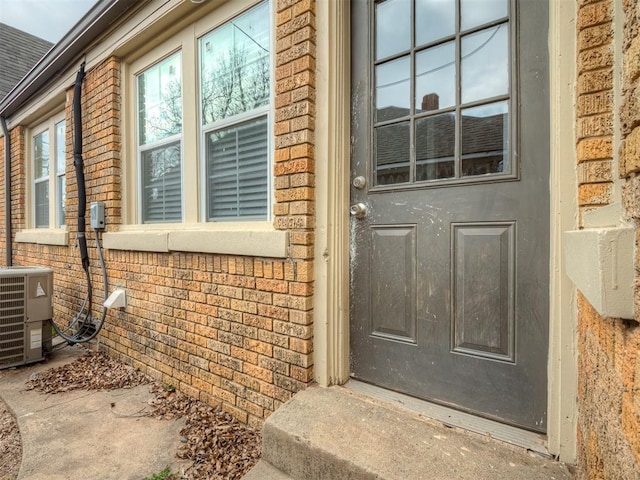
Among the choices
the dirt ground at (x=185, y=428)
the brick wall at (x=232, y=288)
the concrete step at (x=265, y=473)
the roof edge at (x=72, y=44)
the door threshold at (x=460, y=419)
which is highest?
the roof edge at (x=72, y=44)

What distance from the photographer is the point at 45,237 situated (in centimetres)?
447

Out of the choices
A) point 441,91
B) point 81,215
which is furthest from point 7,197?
point 441,91

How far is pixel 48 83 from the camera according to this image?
14.3ft

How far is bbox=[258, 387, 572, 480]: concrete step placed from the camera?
1.29 meters

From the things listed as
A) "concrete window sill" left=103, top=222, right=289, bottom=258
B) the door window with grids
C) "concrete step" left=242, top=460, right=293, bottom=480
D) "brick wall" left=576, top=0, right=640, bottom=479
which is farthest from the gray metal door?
"concrete step" left=242, top=460, right=293, bottom=480

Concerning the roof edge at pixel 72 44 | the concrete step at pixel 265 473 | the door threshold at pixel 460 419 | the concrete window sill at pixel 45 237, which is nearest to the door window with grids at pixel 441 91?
the door threshold at pixel 460 419

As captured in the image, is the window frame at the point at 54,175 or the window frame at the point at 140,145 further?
the window frame at the point at 54,175

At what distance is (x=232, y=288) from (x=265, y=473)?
1.09 meters

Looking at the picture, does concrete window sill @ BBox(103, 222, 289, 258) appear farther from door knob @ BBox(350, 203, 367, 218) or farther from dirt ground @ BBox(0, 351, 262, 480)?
dirt ground @ BBox(0, 351, 262, 480)

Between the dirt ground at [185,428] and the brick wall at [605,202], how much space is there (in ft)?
5.23

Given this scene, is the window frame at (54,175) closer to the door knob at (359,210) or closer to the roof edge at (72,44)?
the roof edge at (72,44)

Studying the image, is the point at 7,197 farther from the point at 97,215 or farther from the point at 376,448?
the point at 376,448

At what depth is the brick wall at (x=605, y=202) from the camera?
28.7 inches

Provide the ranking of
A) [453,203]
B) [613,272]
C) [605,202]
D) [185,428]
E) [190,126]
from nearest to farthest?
[613,272] < [605,202] < [453,203] < [185,428] < [190,126]
